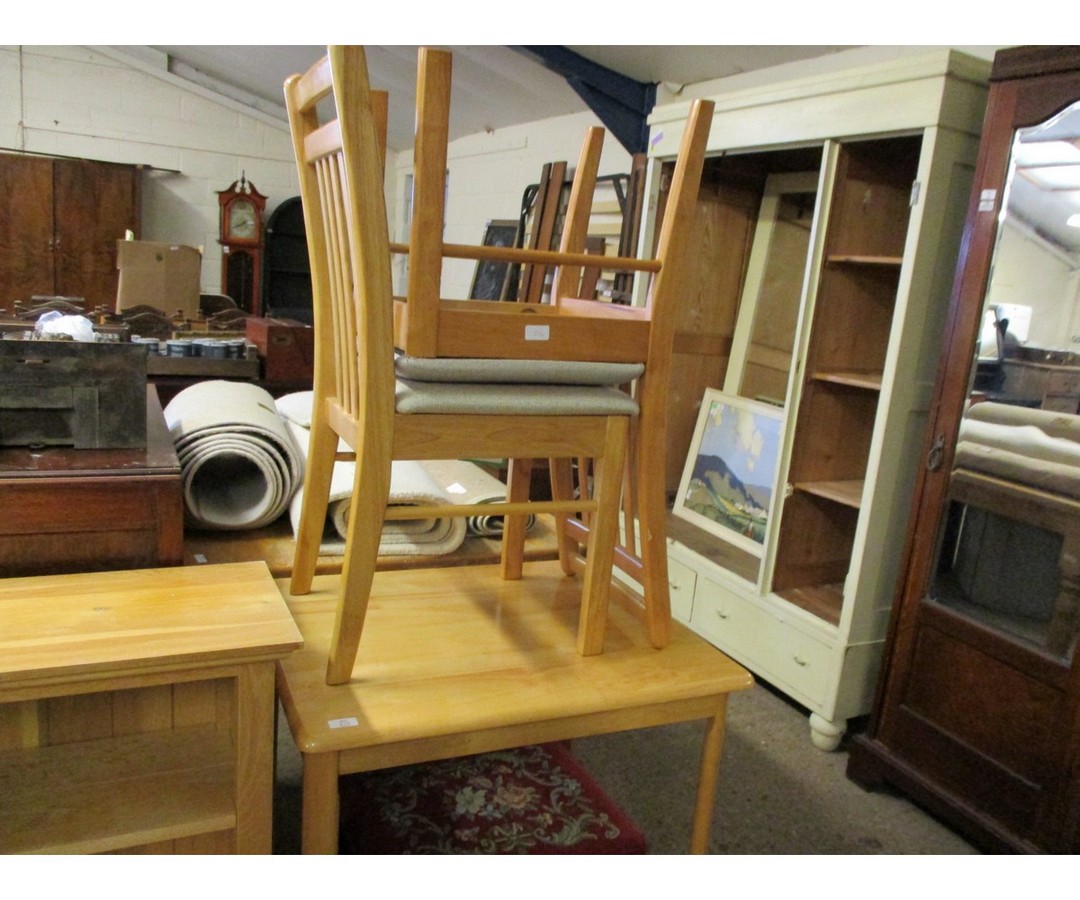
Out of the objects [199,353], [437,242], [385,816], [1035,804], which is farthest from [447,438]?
[199,353]

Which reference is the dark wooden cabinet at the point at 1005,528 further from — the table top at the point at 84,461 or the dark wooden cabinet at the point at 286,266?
the dark wooden cabinet at the point at 286,266

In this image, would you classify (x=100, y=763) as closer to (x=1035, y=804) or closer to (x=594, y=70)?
(x=1035, y=804)

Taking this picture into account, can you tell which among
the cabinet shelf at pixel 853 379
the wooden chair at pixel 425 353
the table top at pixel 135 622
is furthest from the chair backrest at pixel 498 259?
the cabinet shelf at pixel 853 379

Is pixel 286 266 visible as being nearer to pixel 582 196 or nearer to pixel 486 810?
pixel 582 196

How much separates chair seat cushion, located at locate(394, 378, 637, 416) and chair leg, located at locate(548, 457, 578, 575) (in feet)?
0.91

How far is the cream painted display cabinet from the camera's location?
6.46ft

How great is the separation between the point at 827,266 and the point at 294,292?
205 inches

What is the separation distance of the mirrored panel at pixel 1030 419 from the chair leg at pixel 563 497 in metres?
0.91

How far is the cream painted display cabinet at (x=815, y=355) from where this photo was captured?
197 centimetres

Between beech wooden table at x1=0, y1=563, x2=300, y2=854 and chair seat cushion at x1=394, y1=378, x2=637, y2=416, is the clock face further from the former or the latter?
chair seat cushion at x1=394, y1=378, x2=637, y2=416

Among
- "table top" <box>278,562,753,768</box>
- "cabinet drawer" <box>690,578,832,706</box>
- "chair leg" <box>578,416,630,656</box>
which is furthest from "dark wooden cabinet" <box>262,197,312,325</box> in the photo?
"chair leg" <box>578,416,630,656</box>

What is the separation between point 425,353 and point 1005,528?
1422 millimetres

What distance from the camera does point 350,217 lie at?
1.02 m
